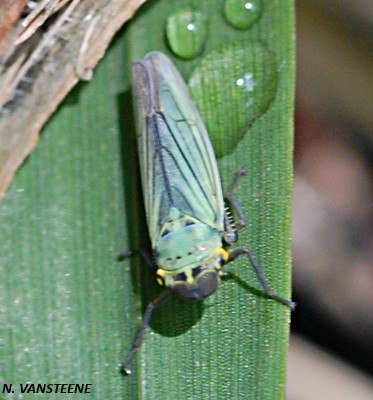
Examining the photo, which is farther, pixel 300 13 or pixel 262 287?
pixel 300 13

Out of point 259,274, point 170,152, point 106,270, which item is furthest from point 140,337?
point 170,152

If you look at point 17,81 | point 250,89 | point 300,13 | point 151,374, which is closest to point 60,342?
point 151,374

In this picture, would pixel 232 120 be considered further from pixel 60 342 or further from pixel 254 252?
pixel 60 342

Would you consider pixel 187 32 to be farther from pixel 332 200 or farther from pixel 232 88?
pixel 332 200

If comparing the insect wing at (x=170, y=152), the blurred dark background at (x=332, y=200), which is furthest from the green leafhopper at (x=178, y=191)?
the blurred dark background at (x=332, y=200)

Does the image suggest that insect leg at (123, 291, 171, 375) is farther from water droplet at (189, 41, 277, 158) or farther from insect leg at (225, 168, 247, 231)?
water droplet at (189, 41, 277, 158)

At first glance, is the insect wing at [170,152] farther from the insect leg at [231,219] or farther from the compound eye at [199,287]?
the compound eye at [199,287]
